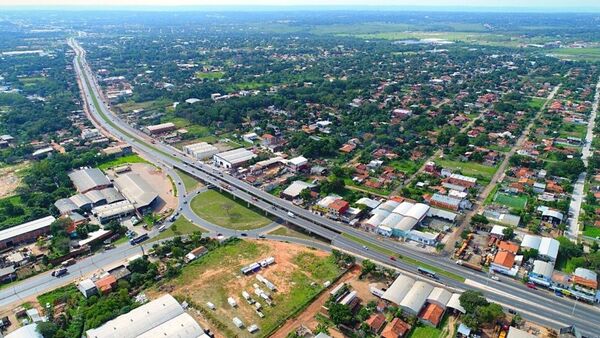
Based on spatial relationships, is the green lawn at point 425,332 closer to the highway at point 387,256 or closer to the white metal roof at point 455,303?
the white metal roof at point 455,303

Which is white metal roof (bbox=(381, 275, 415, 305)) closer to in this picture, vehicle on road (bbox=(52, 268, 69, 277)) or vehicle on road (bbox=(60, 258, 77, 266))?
vehicle on road (bbox=(52, 268, 69, 277))

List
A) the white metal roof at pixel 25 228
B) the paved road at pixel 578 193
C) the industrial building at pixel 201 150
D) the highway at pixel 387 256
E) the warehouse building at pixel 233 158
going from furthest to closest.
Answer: the industrial building at pixel 201 150, the warehouse building at pixel 233 158, the paved road at pixel 578 193, the white metal roof at pixel 25 228, the highway at pixel 387 256

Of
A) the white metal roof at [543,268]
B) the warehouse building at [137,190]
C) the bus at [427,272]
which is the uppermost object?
the white metal roof at [543,268]

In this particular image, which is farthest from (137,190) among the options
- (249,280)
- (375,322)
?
(375,322)

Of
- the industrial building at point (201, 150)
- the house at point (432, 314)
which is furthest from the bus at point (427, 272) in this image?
the industrial building at point (201, 150)

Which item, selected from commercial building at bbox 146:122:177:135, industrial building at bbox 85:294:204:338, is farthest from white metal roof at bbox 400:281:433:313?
commercial building at bbox 146:122:177:135

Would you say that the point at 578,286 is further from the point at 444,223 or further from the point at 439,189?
the point at 439,189
